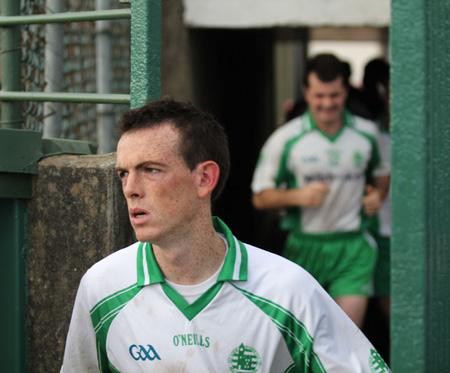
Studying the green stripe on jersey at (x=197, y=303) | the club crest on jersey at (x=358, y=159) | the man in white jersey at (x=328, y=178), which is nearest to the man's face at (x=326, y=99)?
the man in white jersey at (x=328, y=178)

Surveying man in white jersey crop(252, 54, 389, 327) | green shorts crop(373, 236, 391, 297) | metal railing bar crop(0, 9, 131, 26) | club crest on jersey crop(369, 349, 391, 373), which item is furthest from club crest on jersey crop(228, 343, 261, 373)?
green shorts crop(373, 236, 391, 297)

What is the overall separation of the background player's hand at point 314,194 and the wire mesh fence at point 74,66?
1.50 m

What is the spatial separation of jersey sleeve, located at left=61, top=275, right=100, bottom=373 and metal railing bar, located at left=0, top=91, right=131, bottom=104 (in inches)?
29.5

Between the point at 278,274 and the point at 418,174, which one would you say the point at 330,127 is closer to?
the point at 278,274

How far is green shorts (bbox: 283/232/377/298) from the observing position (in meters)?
5.47

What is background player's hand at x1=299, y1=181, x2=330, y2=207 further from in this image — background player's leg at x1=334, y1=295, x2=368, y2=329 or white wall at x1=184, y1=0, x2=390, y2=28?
white wall at x1=184, y1=0, x2=390, y2=28

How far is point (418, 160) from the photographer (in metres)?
2.10

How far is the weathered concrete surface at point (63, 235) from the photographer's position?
3244mm

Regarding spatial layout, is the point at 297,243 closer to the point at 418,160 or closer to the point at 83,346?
the point at 83,346

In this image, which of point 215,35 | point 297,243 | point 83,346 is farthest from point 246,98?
point 83,346

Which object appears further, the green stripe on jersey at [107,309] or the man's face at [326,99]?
the man's face at [326,99]

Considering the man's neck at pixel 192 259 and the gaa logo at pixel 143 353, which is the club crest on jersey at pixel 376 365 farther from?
the gaa logo at pixel 143 353

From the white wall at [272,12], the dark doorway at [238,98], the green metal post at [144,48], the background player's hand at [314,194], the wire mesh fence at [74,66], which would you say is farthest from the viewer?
the dark doorway at [238,98]

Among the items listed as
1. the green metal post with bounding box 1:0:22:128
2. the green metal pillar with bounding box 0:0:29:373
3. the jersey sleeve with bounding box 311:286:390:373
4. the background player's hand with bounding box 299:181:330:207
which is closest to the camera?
the jersey sleeve with bounding box 311:286:390:373
